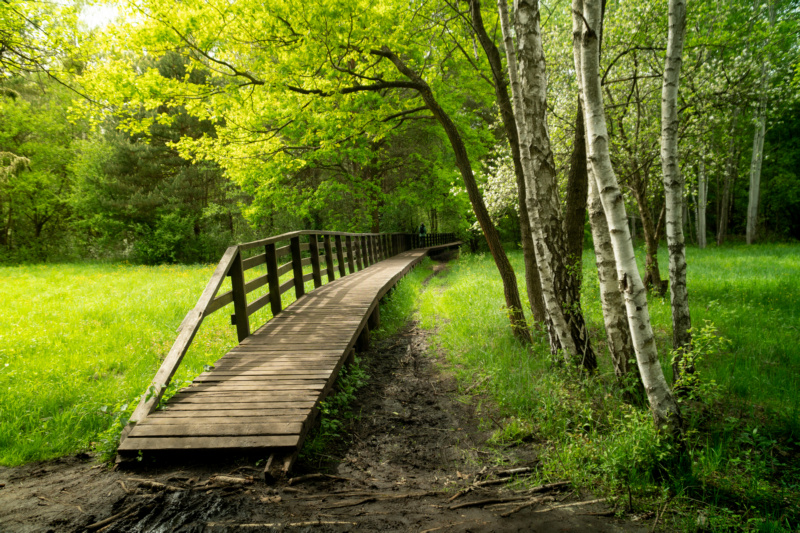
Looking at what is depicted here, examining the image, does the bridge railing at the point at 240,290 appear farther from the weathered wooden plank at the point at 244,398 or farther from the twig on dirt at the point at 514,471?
the twig on dirt at the point at 514,471

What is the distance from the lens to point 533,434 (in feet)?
12.1

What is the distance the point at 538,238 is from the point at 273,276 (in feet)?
13.1

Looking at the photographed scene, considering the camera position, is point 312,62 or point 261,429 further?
point 312,62

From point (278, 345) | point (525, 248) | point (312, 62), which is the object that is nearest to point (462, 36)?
point (312, 62)

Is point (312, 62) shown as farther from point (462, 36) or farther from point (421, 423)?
point (421, 423)

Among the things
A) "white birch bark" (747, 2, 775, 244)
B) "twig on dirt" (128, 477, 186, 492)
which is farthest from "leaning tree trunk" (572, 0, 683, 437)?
"white birch bark" (747, 2, 775, 244)

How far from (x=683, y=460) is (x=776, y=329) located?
462cm

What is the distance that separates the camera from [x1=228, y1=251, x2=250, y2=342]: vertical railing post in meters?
5.17

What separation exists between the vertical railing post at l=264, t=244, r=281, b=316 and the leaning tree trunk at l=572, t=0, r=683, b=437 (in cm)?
456

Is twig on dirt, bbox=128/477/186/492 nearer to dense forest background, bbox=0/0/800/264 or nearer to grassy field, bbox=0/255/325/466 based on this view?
grassy field, bbox=0/255/325/466

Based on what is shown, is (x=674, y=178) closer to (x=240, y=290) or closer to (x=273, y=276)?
(x=240, y=290)

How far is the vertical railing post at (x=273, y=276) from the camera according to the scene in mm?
6148

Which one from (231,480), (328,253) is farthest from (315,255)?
(231,480)

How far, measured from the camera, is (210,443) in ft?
10.0
